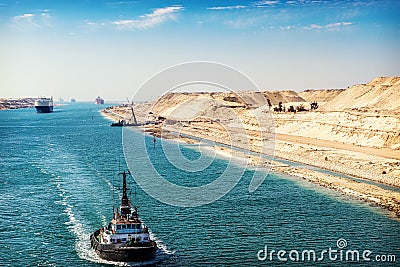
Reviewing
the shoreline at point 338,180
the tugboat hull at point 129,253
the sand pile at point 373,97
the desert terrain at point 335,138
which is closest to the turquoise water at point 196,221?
the tugboat hull at point 129,253

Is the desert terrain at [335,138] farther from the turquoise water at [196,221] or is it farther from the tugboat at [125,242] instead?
the tugboat at [125,242]

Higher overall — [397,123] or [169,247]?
[397,123]

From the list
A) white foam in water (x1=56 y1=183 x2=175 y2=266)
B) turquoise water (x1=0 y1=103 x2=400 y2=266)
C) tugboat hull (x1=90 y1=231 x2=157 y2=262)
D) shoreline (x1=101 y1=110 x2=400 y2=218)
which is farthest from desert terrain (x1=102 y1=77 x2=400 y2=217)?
tugboat hull (x1=90 y1=231 x2=157 y2=262)

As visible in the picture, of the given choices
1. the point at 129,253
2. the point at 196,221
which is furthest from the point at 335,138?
the point at 129,253

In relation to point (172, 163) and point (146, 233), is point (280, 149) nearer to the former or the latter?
point (172, 163)

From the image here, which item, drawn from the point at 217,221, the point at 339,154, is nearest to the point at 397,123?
the point at 339,154

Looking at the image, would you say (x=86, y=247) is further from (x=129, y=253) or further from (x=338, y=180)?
(x=338, y=180)
